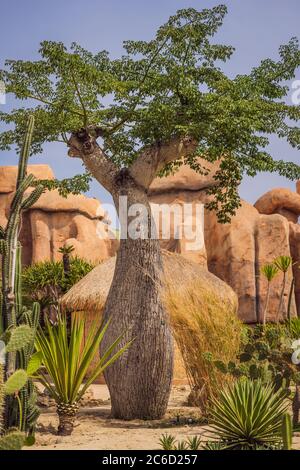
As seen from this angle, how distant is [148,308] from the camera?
8.50 metres

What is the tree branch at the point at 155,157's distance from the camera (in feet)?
30.0

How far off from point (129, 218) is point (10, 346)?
342 cm

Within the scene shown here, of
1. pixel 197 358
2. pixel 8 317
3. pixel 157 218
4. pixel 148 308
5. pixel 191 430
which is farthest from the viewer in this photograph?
pixel 157 218

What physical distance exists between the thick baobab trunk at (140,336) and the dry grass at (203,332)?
433 mm

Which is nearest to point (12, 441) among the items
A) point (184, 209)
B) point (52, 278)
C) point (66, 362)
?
point (66, 362)

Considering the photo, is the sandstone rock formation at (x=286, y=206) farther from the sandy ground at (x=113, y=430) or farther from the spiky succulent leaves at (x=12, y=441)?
the spiky succulent leaves at (x=12, y=441)

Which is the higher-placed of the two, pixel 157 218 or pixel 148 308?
pixel 157 218

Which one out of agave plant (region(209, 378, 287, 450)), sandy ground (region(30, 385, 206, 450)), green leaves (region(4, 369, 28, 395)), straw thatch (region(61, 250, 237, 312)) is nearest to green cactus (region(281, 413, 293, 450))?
agave plant (region(209, 378, 287, 450))

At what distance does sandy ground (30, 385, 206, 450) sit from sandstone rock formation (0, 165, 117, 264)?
13175mm

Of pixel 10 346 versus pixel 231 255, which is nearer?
pixel 10 346

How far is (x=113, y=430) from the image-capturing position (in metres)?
7.47

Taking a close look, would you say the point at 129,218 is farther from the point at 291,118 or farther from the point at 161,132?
the point at 291,118

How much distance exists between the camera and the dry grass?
7781 mm

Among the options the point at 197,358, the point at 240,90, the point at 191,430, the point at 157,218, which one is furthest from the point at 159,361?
the point at 157,218
